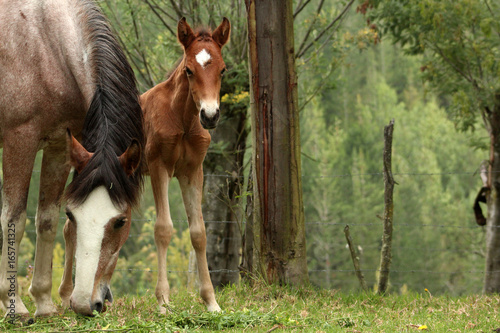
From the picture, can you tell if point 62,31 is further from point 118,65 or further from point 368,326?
point 368,326

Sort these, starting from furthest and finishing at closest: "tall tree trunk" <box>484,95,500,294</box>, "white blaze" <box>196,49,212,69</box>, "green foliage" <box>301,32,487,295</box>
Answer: "green foliage" <box>301,32,487,295</box> < "tall tree trunk" <box>484,95,500,294</box> < "white blaze" <box>196,49,212,69</box>

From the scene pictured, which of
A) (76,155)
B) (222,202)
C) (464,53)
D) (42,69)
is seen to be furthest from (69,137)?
(464,53)

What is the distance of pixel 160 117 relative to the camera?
538 cm

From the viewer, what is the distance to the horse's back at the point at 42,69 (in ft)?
16.0

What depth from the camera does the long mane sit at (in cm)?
421

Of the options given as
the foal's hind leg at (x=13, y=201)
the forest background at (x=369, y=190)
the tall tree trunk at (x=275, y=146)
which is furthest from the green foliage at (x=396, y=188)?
the foal's hind leg at (x=13, y=201)

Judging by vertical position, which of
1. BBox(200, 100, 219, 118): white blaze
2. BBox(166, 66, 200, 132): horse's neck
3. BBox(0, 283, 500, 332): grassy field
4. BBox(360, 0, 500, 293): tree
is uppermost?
BBox(360, 0, 500, 293): tree

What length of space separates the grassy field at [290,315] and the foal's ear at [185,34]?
2.36m

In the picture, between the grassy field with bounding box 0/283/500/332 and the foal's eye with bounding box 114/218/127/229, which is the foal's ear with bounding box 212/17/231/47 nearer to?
the foal's eye with bounding box 114/218/127/229

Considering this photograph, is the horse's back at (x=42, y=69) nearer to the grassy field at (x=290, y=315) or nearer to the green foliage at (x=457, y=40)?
the grassy field at (x=290, y=315)

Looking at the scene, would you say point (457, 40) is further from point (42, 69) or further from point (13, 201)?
point (13, 201)

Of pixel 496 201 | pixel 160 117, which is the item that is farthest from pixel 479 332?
pixel 496 201

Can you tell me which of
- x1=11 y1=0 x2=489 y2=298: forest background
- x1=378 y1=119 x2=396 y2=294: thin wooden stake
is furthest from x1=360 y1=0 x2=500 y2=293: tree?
x1=378 y1=119 x2=396 y2=294: thin wooden stake

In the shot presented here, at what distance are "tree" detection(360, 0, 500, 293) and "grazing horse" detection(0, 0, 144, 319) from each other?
574 cm
